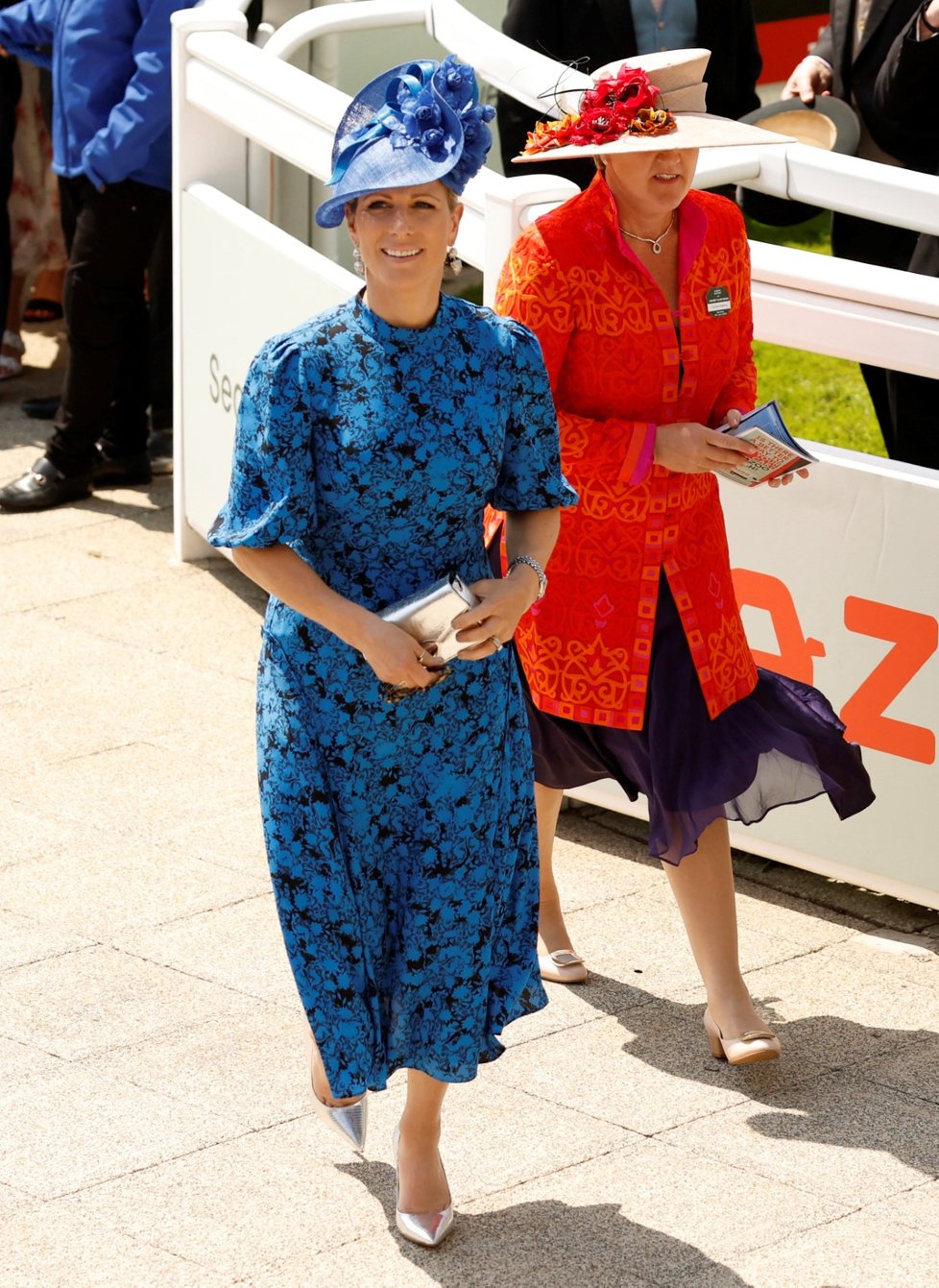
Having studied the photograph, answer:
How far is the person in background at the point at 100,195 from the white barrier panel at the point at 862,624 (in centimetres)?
313

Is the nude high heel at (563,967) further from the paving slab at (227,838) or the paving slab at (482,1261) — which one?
the paving slab at (482,1261)

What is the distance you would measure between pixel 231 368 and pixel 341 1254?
3.53 metres

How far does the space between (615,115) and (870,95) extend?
2.76m

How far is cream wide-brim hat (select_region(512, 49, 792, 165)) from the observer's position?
3686mm

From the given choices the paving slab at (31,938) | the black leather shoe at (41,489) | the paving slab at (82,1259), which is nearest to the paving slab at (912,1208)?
the paving slab at (82,1259)

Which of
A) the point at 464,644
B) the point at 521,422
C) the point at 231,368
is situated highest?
the point at 521,422

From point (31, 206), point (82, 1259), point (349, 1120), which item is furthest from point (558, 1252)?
point (31, 206)

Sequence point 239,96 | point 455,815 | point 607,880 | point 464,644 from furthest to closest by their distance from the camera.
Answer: point 239,96 < point 607,880 < point 455,815 < point 464,644

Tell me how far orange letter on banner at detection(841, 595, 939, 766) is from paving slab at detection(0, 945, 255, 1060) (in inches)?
59.6

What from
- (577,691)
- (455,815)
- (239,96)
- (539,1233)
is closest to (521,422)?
(455,815)

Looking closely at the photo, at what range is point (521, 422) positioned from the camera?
10.6 feet

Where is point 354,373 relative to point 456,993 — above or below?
above

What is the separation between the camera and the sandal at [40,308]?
10.0 m

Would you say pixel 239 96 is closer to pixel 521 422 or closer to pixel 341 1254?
pixel 521 422
